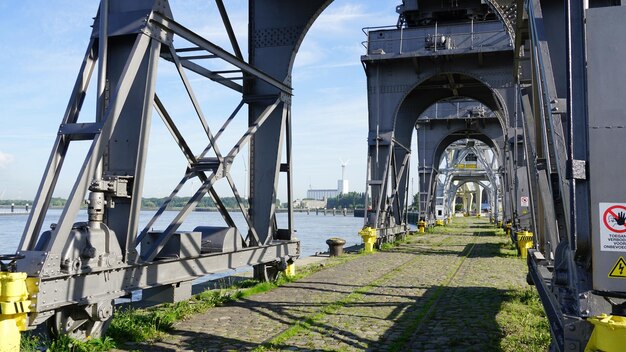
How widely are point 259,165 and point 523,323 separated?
20.8 ft

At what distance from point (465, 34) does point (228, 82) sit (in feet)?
53.4

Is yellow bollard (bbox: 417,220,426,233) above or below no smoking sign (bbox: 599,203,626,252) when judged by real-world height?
below

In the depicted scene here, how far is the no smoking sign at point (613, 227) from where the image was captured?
3.77 metres

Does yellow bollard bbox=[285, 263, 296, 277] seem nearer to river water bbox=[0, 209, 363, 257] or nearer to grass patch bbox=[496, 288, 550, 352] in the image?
grass patch bbox=[496, 288, 550, 352]

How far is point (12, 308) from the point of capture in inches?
202

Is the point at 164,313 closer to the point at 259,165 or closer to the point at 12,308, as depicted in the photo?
the point at 12,308

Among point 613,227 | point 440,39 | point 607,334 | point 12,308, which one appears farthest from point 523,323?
point 440,39

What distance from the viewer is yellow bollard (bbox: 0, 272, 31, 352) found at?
502 cm

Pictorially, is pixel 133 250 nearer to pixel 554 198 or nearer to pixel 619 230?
pixel 554 198

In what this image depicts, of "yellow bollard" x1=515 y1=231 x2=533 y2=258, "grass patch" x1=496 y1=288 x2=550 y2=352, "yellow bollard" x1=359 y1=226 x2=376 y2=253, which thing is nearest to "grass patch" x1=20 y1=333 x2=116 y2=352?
"grass patch" x1=496 y1=288 x2=550 y2=352

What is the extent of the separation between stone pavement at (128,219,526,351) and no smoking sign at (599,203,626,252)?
3587mm

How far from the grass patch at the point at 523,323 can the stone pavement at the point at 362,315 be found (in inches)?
6.3

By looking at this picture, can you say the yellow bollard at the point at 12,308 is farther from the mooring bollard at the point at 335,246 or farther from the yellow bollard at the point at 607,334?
the mooring bollard at the point at 335,246

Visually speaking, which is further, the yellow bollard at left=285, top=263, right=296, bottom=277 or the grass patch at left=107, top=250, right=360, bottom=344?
the yellow bollard at left=285, top=263, right=296, bottom=277
